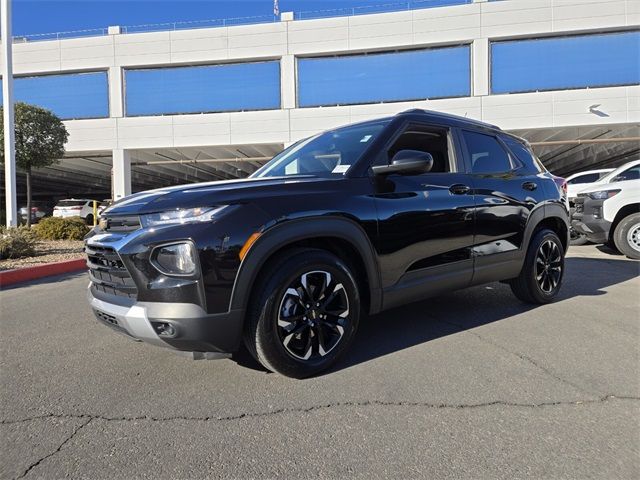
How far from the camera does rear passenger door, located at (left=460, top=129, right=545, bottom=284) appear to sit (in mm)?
4020

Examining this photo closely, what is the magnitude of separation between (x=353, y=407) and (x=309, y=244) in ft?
3.56

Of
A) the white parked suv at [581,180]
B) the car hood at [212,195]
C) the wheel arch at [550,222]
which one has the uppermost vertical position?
the white parked suv at [581,180]

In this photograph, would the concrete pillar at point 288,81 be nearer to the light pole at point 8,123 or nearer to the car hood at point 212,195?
the light pole at point 8,123

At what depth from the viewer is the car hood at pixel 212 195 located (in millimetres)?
2652

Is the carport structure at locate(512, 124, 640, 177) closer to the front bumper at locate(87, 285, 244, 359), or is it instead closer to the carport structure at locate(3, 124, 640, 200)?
the carport structure at locate(3, 124, 640, 200)

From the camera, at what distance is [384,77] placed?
2027cm

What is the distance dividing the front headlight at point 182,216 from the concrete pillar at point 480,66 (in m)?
19.6

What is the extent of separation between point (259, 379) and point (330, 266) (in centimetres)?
89

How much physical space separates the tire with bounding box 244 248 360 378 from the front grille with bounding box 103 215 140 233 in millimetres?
836

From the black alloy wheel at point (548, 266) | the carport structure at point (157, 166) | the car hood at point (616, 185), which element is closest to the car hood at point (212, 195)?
the black alloy wheel at point (548, 266)

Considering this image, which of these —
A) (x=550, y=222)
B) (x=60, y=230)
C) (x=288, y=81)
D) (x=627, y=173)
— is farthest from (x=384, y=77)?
(x=550, y=222)

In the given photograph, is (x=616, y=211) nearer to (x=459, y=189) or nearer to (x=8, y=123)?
(x=459, y=189)

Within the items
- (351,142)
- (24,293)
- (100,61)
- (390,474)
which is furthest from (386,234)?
(100,61)

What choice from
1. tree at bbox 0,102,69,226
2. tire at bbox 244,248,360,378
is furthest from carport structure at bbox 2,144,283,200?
tire at bbox 244,248,360,378
